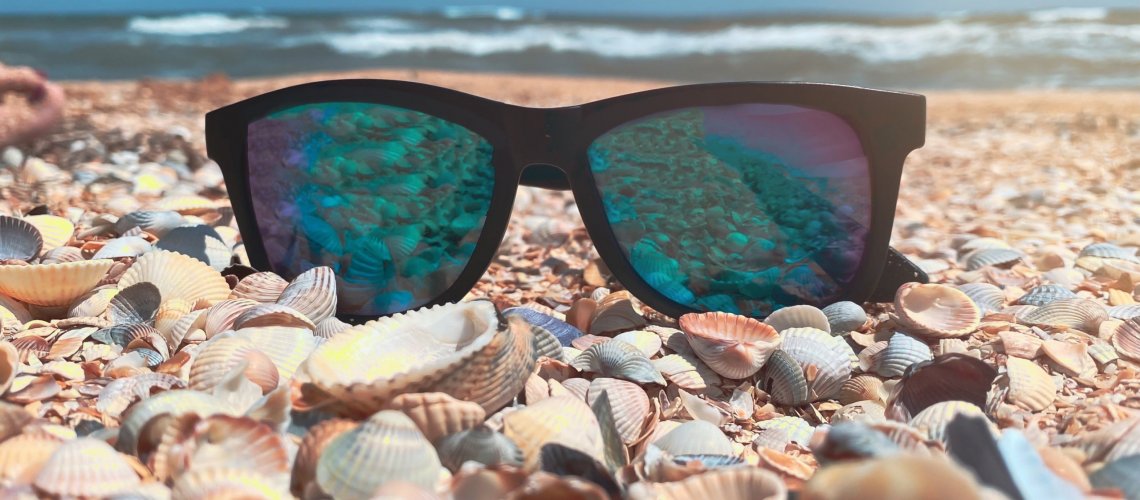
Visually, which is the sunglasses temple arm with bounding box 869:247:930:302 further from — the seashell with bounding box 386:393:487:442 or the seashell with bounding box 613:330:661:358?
the seashell with bounding box 386:393:487:442

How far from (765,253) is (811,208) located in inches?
A: 5.0

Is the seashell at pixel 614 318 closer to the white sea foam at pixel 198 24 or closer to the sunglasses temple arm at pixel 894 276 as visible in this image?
the sunglasses temple arm at pixel 894 276

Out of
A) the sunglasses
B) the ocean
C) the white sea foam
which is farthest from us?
the white sea foam

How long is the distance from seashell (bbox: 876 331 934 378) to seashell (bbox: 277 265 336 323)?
95 centimetres

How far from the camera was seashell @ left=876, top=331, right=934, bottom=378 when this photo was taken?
1316 millimetres

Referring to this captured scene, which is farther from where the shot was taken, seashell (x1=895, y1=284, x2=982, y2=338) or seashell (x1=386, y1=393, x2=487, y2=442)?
seashell (x1=895, y1=284, x2=982, y2=338)

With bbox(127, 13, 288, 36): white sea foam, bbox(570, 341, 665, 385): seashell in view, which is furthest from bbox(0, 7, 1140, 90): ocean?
bbox(570, 341, 665, 385): seashell

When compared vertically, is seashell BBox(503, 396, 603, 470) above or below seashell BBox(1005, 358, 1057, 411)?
above

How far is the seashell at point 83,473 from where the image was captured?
796mm

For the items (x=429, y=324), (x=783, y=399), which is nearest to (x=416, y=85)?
(x=429, y=324)

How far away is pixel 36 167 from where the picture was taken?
273 centimetres

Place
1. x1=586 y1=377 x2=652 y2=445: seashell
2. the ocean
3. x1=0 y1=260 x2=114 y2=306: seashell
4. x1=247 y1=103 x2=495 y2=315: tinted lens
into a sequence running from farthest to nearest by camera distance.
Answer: the ocean → x1=247 y1=103 x2=495 y2=315: tinted lens → x1=0 y1=260 x2=114 y2=306: seashell → x1=586 y1=377 x2=652 y2=445: seashell

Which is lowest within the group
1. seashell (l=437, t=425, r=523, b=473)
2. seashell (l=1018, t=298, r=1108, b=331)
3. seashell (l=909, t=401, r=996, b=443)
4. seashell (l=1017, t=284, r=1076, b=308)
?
seashell (l=1017, t=284, r=1076, b=308)

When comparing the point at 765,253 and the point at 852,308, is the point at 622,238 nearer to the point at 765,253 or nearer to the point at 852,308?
the point at 765,253
